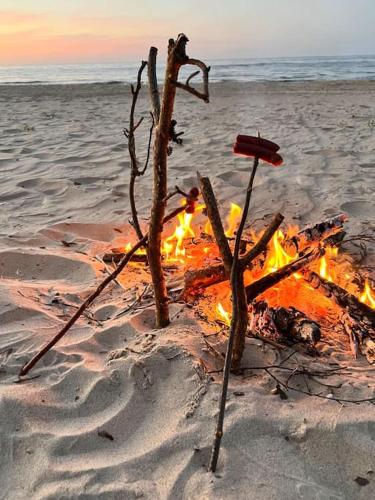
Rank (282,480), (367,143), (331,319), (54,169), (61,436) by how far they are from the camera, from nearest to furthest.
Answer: (282,480) → (61,436) → (331,319) → (54,169) → (367,143)

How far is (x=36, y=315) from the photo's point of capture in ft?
8.99

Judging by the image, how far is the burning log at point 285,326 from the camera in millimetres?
2422

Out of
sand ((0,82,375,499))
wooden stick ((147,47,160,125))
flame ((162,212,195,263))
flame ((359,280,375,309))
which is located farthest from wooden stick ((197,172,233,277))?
flame ((162,212,195,263))

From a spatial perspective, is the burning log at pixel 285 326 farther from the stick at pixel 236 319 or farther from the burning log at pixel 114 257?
the burning log at pixel 114 257

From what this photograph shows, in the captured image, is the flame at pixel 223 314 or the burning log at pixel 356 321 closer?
the burning log at pixel 356 321

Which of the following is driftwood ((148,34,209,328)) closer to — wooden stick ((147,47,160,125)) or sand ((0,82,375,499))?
wooden stick ((147,47,160,125))

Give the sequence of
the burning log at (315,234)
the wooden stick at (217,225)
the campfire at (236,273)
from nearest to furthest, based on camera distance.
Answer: the campfire at (236,273) → the wooden stick at (217,225) → the burning log at (315,234)

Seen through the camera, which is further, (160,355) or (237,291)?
(160,355)

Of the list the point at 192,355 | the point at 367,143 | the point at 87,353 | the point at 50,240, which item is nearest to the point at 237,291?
the point at 192,355

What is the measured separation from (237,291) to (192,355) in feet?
1.65

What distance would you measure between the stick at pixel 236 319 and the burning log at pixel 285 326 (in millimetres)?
350

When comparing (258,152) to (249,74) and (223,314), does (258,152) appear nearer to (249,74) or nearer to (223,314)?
(223,314)

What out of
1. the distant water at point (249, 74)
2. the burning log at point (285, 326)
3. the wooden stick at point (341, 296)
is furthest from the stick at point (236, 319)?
the distant water at point (249, 74)

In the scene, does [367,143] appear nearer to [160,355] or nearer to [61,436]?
[160,355]
